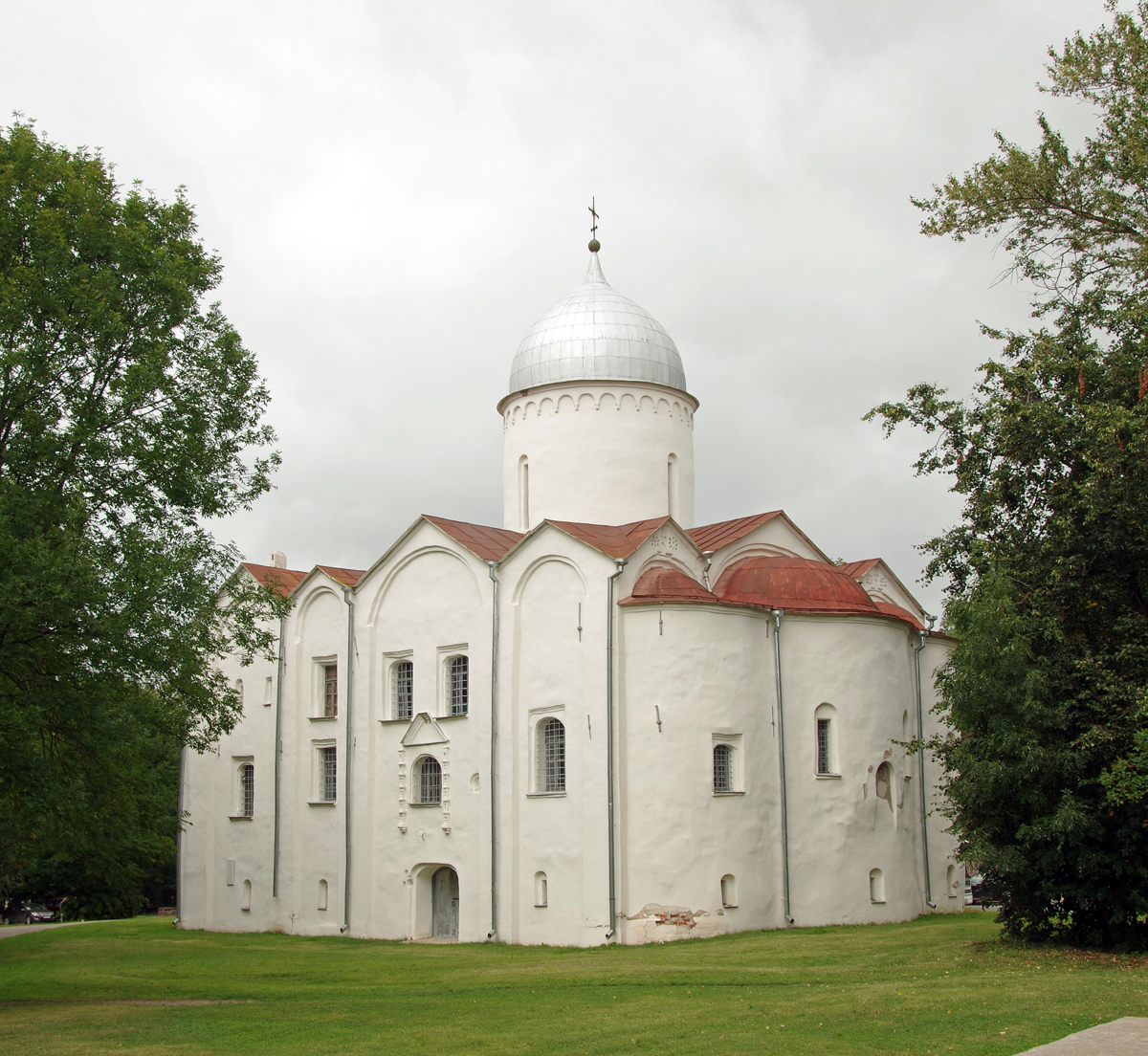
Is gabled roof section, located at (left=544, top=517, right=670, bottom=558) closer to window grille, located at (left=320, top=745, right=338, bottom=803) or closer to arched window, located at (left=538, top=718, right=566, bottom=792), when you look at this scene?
arched window, located at (left=538, top=718, right=566, bottom=792)

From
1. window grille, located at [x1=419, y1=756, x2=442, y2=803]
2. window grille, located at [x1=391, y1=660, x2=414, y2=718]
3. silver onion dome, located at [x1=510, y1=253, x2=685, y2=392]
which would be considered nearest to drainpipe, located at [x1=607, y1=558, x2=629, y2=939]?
window grille, located at [x1=419, y1=756, x2=442, y2=803]

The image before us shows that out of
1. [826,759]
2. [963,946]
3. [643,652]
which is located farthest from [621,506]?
[963,946]

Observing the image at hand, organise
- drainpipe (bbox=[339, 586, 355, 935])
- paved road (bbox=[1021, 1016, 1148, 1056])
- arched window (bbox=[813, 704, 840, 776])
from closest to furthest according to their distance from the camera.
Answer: paved road (bbox=[1021, 1016, 1148, 1056]) → arched window (bbox=[813, 704, 840, 776]) → drainpipe (bbox=[339, 586, 355, 935])

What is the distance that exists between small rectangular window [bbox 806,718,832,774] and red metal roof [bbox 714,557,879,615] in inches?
94.9

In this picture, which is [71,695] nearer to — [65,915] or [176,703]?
[176,703]

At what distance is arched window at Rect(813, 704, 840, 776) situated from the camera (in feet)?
82.0

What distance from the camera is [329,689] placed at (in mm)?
29859

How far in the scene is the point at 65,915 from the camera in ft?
148

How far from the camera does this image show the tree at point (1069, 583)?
1634 centimetres

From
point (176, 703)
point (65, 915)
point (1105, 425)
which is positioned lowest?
point (65, 915)

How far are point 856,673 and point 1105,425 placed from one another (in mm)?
9795

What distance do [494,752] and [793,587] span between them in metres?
7.34

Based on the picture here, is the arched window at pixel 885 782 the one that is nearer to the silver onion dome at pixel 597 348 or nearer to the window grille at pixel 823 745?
the window grille at pixel 823 745

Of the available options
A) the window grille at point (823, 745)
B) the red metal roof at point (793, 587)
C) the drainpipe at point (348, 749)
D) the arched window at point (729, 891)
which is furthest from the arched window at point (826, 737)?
the drainpipe at point (348, 749)
